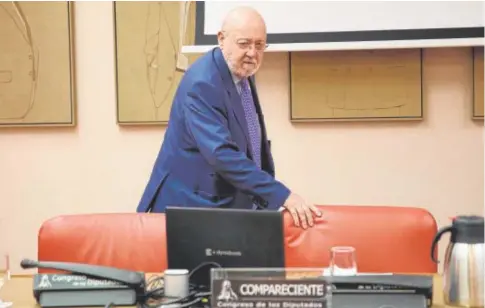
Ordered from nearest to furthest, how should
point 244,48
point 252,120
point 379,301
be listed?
point 379,301 < point 244,48 < point 252,120

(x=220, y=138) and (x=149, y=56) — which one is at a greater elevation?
(x=149, y=56)

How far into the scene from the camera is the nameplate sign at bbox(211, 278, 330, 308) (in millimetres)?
1305

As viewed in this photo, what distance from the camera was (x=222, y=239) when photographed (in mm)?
1585

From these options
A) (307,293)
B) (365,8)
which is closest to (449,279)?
(307,293)

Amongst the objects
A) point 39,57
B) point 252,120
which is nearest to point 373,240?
point 252,120

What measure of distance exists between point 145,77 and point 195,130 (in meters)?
1.23

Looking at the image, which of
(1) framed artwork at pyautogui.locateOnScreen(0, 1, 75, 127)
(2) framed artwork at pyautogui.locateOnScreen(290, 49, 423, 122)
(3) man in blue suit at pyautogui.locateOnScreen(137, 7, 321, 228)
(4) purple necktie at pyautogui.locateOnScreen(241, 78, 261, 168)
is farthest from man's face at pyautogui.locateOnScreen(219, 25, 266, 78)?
(1) framed artwork at pyautogui.locateOnScreen(0, 1, 75, 127)

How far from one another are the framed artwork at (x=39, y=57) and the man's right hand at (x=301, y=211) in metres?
1.71

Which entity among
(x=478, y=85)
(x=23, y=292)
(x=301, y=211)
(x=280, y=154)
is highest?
(x=478, y=85)

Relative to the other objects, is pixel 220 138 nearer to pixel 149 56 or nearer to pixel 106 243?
pixel 106 243

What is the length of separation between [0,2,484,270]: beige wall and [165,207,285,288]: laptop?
1942 millimetres

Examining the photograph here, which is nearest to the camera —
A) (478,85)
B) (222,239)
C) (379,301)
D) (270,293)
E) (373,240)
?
(270,293)

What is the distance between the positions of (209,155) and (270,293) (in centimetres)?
105

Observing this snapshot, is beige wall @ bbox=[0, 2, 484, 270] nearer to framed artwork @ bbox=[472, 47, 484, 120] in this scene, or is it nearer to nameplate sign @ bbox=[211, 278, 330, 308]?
framed artwork @ bbox=[472, 47, 484, 120]
